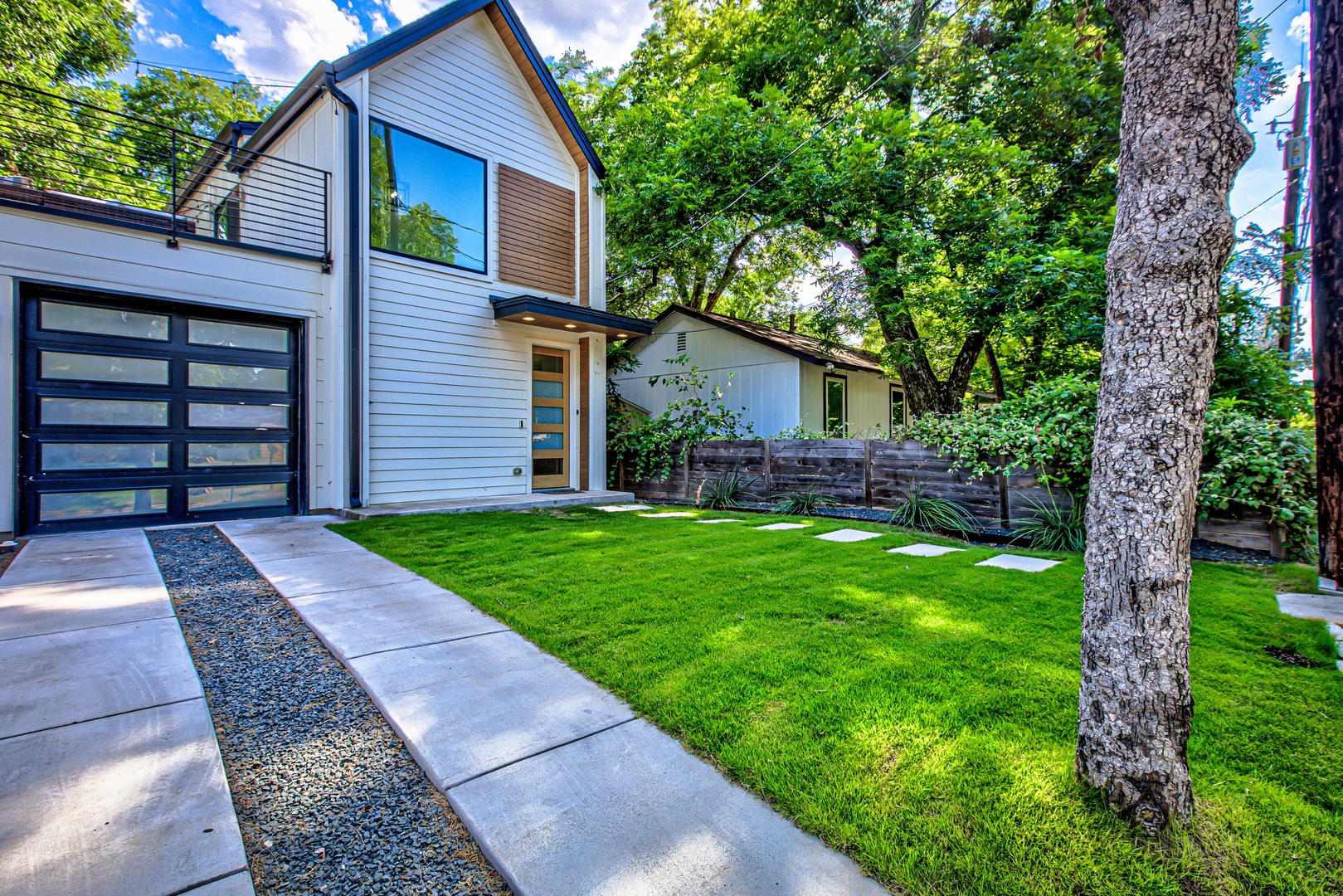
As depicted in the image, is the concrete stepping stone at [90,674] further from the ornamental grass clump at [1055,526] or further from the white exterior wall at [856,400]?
the white exterior wall at [856,400]

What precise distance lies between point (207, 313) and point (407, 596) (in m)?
4.57

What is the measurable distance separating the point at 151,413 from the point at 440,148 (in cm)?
453

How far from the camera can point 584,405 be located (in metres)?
8.74

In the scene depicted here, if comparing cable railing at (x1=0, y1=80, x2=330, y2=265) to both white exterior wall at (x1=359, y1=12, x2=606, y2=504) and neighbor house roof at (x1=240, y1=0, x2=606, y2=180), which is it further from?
white exterior wall at (x1=359, y1=12, x2=606, y2=504)

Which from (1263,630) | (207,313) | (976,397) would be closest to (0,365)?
(207,313)

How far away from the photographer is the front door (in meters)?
8.32

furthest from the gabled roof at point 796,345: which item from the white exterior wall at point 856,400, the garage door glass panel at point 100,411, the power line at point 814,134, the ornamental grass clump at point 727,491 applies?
the garage door glass panel at point 100,411

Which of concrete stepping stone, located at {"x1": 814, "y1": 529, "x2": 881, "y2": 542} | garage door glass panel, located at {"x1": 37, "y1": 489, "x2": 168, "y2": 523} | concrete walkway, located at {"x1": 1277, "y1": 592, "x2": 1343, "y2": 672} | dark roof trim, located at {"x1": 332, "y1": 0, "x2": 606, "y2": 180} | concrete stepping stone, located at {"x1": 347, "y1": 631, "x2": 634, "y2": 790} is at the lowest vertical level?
concrete stepping stone, located at {"x1": 347, "y1": 631, "x2": 634, "y2": 790}

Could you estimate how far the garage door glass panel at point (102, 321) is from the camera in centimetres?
509

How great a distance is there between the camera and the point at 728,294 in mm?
19781

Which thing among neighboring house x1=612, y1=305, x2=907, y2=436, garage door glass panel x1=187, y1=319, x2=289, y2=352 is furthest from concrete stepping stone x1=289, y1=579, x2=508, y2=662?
neighboring house x1=612, y1=305, x2=907, y2=436

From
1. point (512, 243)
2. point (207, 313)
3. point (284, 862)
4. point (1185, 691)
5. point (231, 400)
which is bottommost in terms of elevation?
point (284, 862)

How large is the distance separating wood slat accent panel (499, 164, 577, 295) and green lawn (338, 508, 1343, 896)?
517cm

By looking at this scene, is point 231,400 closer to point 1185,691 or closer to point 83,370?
point 83,370
